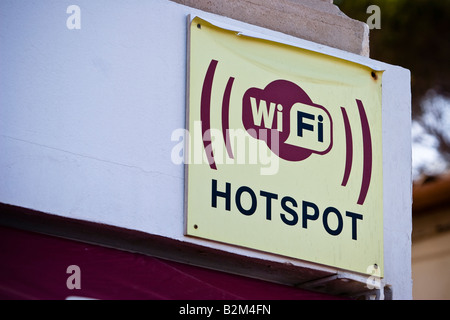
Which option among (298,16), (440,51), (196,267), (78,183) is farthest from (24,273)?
(440,51)

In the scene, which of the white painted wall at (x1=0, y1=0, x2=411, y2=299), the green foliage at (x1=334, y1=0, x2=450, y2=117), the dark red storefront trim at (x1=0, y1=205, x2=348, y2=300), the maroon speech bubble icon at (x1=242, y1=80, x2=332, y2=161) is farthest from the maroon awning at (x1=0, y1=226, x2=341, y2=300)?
the green foliage at (x1=334, y1=0, x2=450, y2=117)

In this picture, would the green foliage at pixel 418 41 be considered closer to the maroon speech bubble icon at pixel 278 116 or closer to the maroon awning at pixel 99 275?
the maroon speech bubble icon at pixel 278 116

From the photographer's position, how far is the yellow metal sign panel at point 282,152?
15.0 feet

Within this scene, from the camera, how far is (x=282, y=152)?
15.7ft

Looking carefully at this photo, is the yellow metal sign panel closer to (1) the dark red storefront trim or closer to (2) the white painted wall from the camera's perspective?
(2) the white painted wall

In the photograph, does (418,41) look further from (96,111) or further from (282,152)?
(96,111)

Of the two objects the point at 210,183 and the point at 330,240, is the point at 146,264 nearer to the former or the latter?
the point at 210,183

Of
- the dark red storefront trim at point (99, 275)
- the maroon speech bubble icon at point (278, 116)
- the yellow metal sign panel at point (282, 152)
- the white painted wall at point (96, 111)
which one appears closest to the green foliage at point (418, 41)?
the yellow metal sign panel at point (282, 152)

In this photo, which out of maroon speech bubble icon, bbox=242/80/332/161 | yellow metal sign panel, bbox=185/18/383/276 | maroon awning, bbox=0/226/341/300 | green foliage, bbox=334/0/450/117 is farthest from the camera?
green foliage, bbox=334/0/450/117

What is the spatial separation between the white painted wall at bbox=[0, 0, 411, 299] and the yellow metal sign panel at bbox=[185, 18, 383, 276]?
77 mm

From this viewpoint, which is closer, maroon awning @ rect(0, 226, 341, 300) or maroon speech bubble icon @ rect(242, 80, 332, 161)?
maroon awning @ rect(0, 226, 341, 300)

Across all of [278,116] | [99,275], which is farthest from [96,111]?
[278,116]

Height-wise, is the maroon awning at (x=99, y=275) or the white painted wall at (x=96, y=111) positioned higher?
the white painted wall at (x=96, y=111)

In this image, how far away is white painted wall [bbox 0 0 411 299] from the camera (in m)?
4.16
